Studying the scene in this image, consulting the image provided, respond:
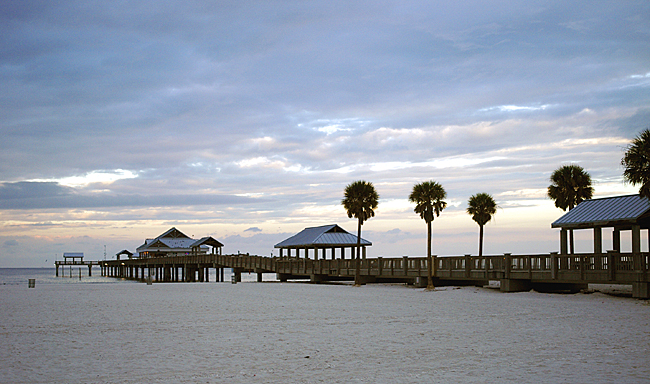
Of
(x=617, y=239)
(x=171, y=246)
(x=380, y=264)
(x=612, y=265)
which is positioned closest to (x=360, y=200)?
(x=380, y=264)

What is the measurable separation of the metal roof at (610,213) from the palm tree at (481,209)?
20.6 meters

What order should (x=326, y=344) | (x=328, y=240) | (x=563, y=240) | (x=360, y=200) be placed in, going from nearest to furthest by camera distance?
(x=326, y=344), (x=563, y=240), (x=360, y=200), (x=328, y=240)

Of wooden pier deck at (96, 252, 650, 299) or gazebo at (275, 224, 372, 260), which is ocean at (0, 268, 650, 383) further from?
gazebo at (275, 224, 372, 260)

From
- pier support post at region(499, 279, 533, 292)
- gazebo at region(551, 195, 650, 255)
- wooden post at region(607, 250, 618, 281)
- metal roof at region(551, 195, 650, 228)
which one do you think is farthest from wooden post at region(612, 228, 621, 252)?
wooden post at region(607, 250, 618, 281)

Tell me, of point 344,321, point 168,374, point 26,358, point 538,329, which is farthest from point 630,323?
point 26,358

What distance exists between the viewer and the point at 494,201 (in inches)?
1960

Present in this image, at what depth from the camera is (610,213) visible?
84.3 ft

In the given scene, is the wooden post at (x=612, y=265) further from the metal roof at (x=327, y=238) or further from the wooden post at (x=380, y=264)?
the metal roof at (x=327, y=238)

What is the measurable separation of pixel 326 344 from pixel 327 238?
3655cm

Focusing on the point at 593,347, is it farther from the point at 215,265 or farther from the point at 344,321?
the point at 215,265

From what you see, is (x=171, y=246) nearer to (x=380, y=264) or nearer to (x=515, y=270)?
(x=380, y=264)

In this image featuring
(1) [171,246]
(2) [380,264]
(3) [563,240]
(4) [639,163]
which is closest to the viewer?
(4) [639,163]

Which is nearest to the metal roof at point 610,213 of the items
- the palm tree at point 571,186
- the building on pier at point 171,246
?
the palm tree at point 571,186

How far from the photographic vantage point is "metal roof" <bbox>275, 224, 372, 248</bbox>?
155 ft
